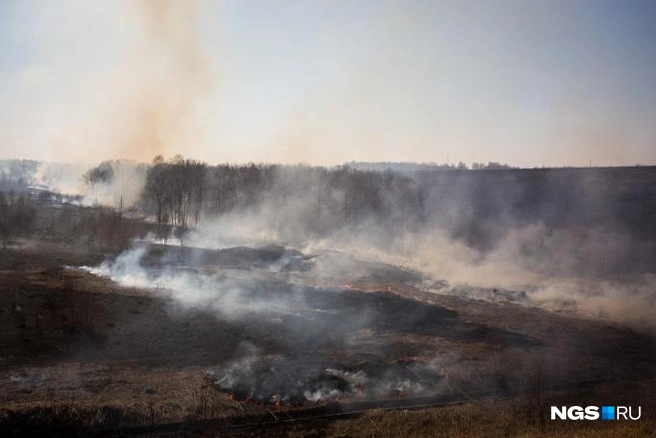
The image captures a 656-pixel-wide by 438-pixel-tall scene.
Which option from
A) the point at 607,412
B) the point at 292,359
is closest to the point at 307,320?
the point at 292,359

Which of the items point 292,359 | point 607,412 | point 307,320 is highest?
point 307,320

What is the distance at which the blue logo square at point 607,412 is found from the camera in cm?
1295

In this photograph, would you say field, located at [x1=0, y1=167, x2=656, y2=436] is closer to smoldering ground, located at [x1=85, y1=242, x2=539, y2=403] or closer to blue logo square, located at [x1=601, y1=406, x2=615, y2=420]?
smoldering ground, located at [x1=85, y1=242, x2=539, y2=403]

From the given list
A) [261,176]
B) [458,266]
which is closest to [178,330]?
[458,266]

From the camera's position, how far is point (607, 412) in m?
13.2

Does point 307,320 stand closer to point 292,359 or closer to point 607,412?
point 292,359

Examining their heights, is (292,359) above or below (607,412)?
above

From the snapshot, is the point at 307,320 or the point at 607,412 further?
the point at 307,320

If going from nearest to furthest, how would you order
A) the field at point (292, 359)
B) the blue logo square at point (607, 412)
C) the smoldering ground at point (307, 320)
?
the field at point (292, 359)
the blue logo square at point (607, 412)
the smoldering ground at point (307, 320)

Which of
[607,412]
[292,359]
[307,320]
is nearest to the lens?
[607,412]

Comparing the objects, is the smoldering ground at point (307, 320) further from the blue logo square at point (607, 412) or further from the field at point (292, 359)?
the blue logo square at point (607, 412)

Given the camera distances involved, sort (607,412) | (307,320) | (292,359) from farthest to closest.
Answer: (307,320) → (292,359) → (607,412)

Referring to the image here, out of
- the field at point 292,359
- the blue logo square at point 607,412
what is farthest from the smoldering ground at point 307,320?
the blue logo square at point 607,412

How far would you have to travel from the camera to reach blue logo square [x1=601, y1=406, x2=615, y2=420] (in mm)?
12948
